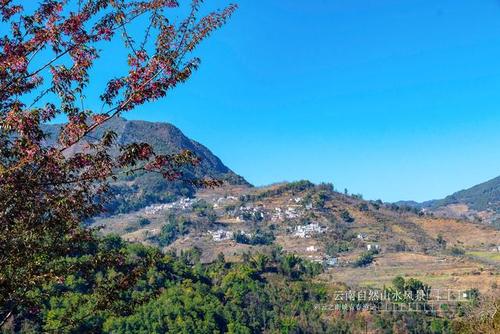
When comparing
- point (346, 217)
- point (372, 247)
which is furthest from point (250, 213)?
point (372, 247)

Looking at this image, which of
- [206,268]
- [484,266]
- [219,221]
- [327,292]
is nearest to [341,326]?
[327,292]

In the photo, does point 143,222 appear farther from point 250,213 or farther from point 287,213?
point 287,213

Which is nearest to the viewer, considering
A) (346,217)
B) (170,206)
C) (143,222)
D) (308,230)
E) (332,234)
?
(332,234)

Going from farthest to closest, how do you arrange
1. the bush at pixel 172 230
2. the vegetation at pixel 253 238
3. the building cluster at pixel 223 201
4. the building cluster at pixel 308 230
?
the building cluster at pixel 223 201, the bush at pixel 172 230, the building cluster at pixel 308 230, the vegetation at pixel 253 238

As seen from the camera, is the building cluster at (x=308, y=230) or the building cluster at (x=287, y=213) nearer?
the building cluster at (x=308, y=230)

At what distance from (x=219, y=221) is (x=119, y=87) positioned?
5437 inches

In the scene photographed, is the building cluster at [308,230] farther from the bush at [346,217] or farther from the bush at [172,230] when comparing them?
the bush at [172,230]

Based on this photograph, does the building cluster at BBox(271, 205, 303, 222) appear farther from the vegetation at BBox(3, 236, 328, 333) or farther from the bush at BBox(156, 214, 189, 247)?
the vegetation at BBox(3, 236, 328, 333)

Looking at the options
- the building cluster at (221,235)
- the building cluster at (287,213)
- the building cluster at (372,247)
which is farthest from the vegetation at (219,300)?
the building cluster at (287,213)

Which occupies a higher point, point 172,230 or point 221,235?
point 172,230

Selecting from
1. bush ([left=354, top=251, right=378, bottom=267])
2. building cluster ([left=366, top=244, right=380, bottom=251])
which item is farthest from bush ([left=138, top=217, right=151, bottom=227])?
bush ([left=354, top=251, right=378, bottom=267])

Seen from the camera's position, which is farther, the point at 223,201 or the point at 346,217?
the point at 223,201

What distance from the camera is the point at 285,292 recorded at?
71125mm

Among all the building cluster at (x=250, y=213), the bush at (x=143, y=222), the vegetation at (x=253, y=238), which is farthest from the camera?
the bush at (x=143, y=222)
